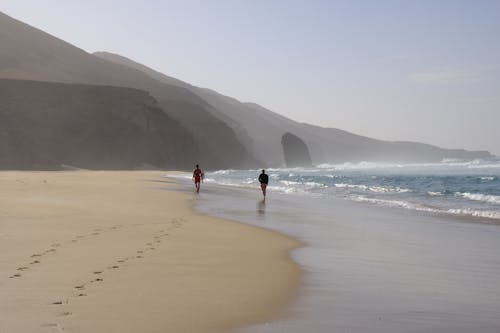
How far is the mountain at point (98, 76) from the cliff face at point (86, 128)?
541 inches

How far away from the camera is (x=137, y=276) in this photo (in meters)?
7.88

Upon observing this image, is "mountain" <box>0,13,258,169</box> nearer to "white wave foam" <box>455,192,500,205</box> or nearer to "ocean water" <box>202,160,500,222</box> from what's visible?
"ocean water" <box>202,160,500,222</box>

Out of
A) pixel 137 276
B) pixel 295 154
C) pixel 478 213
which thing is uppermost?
pixel 295 154

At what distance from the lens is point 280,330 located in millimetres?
5602

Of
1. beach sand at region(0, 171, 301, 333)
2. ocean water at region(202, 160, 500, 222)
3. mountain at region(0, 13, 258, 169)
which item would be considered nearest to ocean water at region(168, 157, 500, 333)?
beach sand at region(0, 171, 301, 333)

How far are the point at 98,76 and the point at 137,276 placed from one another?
16141 centimetres

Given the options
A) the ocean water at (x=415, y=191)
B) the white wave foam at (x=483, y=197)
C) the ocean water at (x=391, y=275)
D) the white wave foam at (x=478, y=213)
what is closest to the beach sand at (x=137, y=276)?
the ocean water at (x=391, y=275)

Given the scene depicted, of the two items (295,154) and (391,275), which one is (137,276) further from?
(295,154)

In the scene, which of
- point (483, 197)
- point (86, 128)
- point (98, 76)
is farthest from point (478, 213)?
point (98, 76)

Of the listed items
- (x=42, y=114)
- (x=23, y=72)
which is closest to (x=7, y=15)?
(x=23, y=72)

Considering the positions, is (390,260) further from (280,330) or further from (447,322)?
(280,330)

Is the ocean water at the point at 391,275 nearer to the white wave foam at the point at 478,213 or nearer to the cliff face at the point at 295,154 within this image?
the white wave foam at the point at 478,213

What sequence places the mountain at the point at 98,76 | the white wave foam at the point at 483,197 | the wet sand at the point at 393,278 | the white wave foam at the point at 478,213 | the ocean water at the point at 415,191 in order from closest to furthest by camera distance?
the wet sand at the point at 393,278 < the white wave foam at the point at 478,213 < the ocean water at the point at 415,191 < the white wave foam at the point at 483,197 < the mountain at the point at 98,76

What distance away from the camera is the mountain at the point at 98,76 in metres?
142
